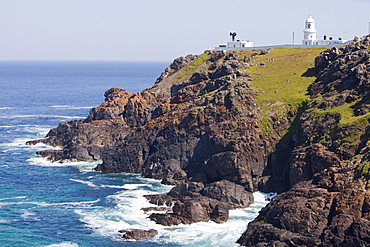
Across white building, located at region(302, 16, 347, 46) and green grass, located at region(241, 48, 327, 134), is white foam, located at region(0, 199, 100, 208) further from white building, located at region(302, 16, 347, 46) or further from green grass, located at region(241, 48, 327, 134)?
white building, located at region(302, 16, 347, 46)

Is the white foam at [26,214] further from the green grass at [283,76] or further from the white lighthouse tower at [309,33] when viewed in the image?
the white lighthouse tower at [309,33]

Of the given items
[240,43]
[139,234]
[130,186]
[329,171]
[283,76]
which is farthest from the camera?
[240,43]

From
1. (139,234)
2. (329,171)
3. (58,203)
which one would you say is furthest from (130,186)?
(329,171)

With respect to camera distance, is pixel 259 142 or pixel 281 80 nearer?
pixel 259 142

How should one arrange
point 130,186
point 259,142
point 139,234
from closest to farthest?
1. point 139,234
2. point 259,142
3. point 130,186

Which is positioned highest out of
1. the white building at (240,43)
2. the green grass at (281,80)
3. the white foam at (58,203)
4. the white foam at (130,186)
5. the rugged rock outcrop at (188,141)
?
the white building at (240,43)

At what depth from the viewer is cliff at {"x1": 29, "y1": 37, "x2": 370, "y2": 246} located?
69188mm

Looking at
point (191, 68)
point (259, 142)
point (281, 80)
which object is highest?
point (191, 68)

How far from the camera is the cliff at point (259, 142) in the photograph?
2724 inches

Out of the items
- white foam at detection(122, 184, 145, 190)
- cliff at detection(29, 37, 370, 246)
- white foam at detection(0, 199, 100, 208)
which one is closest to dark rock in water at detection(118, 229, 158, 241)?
cliff at detection(29, 37, 370, 246)

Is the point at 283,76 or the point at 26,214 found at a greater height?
the point at 283,76

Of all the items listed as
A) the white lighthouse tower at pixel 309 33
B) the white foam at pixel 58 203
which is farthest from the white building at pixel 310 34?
the white foam at pixel 58 203

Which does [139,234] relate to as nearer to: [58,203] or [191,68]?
[58,203]

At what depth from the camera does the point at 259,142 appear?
315 ft
